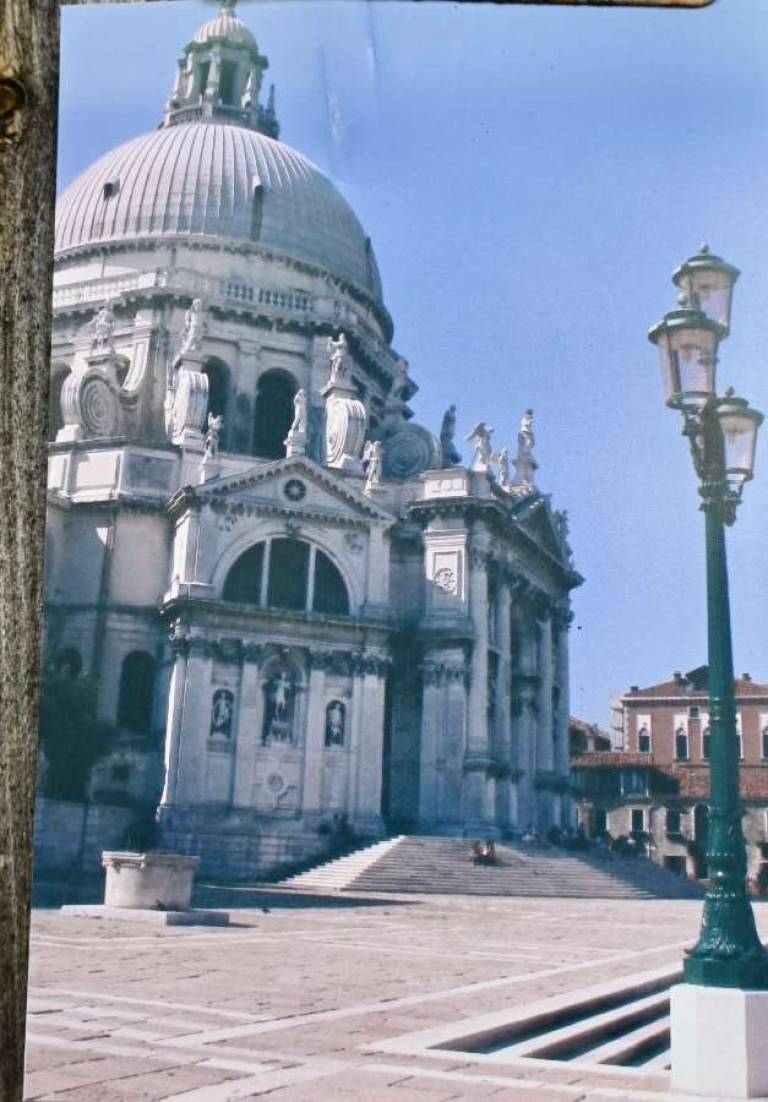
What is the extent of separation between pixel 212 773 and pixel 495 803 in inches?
347

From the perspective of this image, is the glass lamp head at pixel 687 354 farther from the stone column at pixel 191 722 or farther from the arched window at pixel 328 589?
the arched window at pixel 328 589

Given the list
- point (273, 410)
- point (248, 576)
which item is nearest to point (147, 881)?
point (248, 576)

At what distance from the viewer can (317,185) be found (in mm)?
44750

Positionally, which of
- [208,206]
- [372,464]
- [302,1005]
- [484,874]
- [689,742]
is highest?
[208,206]

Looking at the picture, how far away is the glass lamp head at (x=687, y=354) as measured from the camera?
18.7ft

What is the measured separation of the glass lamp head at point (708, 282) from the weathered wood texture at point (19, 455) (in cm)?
362

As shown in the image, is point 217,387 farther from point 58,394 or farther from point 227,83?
point 227,83

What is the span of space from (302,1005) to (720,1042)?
3.42 meters

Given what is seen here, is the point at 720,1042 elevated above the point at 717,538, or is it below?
below

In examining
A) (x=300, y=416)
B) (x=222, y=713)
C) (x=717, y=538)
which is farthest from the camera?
(x=300, y=416)

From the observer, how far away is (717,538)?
19.9 feet

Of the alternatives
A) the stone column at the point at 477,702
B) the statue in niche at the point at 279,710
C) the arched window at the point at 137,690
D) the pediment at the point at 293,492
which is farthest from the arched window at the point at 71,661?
the stone column at the point at 477,702

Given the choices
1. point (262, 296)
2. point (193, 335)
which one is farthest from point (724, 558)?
point (262, 296)

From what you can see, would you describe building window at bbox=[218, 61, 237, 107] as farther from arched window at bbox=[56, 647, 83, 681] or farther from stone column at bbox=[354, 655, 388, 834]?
stone column at bbox=[354, 655, 388, 834]
